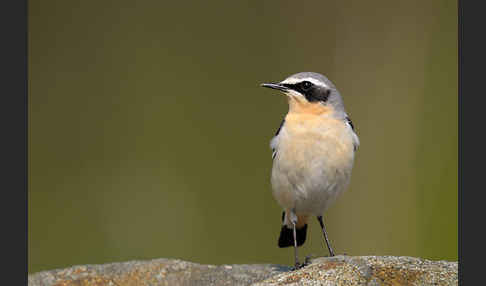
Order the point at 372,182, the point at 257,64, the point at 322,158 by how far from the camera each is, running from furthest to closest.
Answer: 1. the point at 257,64
2. the point at 372,182
3. the point at 322,158

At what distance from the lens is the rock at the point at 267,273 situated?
3486mm

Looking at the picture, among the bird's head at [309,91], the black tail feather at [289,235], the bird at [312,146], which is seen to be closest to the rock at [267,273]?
the bird at [312,146]

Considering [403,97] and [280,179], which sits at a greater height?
[403,97]

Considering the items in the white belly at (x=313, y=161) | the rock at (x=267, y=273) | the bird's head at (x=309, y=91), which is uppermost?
the bird's head at (x=309, y=91)

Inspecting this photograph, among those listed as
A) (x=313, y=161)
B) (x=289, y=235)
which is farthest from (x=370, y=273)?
(x=289, y=235)

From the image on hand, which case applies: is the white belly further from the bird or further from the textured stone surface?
the textured stone surface

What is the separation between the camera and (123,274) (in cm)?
428

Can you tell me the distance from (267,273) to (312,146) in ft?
2.79

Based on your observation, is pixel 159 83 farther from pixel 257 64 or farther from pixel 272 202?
pixel 272 202

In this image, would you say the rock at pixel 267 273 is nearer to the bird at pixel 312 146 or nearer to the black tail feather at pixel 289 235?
the bird at pixel 312 146

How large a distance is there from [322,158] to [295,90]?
46 centimetres

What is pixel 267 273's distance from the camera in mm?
4316

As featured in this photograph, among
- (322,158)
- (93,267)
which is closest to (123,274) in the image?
(93,267)

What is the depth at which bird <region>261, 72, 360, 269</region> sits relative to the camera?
13.8 ft
